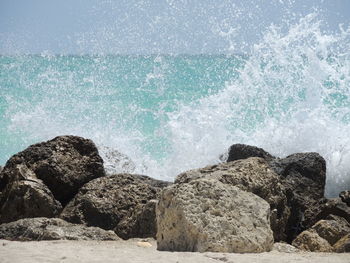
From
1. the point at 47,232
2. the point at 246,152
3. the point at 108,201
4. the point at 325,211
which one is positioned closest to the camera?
the point at 47,232

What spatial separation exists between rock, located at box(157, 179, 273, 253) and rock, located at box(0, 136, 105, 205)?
2376mm

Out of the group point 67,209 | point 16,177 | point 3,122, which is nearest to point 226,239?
point 67,209

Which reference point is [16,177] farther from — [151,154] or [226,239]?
[151,154]

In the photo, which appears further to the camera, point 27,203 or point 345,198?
point 345,198

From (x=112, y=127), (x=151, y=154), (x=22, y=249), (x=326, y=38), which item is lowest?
(x=22, y=249)

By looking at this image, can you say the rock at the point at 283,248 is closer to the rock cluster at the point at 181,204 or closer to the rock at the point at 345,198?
the rock cluster at the point at 181,204

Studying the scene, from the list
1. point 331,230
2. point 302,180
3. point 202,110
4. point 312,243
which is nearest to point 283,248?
point 312,243

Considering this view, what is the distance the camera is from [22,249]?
15.1ft

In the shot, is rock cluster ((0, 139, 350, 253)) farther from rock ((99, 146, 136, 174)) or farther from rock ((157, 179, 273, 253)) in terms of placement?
rock ((99, 146, 136, 174))

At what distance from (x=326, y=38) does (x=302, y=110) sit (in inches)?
51.9

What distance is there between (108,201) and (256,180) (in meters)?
1.49

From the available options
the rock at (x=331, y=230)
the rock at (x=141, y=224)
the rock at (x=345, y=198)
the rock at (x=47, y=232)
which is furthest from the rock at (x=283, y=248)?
the rock at (x=345, y=198)

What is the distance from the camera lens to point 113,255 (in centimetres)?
448

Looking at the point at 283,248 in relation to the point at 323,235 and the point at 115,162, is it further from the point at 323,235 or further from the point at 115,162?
the point at 115,162
